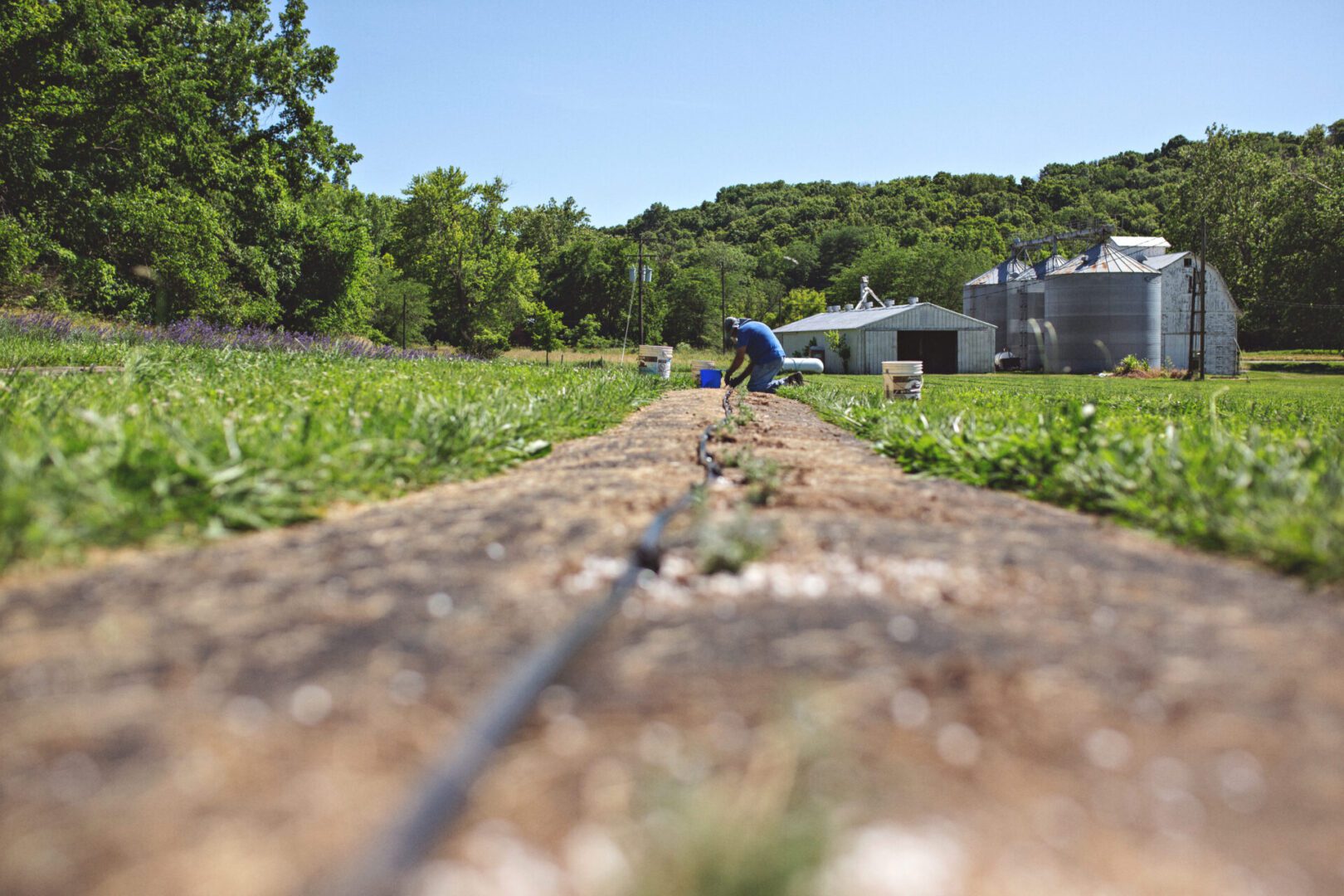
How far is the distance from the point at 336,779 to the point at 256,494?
2.33 m

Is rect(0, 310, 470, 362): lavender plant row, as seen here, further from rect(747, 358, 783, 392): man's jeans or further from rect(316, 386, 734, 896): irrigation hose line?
rect(316, 386, 734, 896): irrigation hose line

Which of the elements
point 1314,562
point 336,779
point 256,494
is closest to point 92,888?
point 336,779

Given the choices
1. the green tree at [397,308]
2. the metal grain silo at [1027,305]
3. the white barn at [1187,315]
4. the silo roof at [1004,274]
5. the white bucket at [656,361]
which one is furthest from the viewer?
the silo roof at [1004,274]

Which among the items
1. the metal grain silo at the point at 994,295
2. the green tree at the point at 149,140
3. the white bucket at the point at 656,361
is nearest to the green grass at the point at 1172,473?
the white bucket at the point at 656,361

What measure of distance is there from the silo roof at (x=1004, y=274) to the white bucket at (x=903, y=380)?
44918 millimetres

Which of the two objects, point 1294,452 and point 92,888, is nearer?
point 92,888

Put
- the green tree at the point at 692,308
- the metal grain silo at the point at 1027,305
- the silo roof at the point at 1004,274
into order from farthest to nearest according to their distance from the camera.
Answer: the green tree at the point at 692,308 → the silo roof at the point at 1004,274 → the metal grain silo at the point at 1027,305

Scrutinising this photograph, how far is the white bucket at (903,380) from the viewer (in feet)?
39.2

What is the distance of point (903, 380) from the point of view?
12.1 meters

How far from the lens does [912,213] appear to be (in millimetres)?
112750

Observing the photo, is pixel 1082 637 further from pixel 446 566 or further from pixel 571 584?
pixel 446 566

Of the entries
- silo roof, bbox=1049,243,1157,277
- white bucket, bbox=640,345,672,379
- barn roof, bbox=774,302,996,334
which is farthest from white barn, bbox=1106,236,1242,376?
white bucket, bbox=640,345,672,379

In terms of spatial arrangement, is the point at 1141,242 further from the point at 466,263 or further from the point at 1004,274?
the point at 466,263

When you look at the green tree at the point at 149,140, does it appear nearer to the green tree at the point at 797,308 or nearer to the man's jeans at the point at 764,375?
the man's jeans at the point at 764,375
